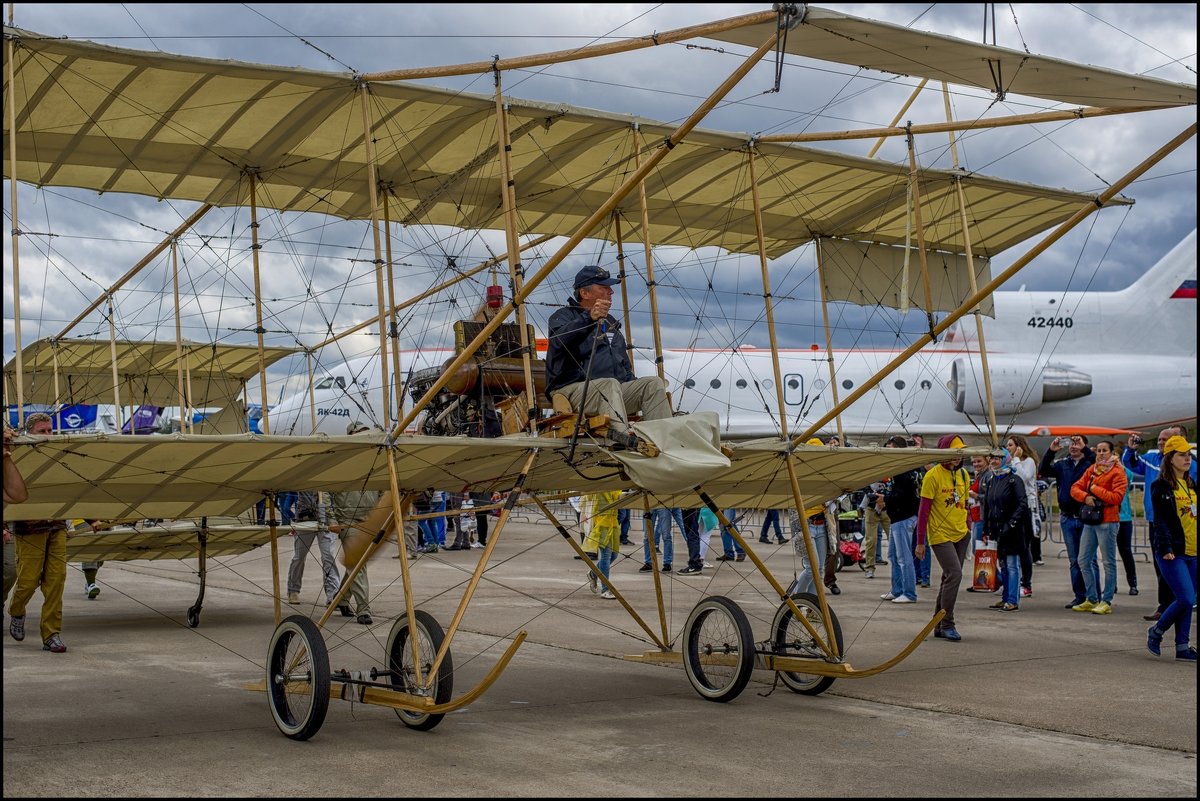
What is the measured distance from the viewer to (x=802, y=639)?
905 cm

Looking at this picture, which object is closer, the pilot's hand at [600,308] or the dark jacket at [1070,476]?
the pilot's hand at [600,308]

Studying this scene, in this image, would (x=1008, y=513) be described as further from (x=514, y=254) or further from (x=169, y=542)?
(x=169, y=542)

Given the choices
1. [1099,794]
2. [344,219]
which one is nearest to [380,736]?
[1099,794]

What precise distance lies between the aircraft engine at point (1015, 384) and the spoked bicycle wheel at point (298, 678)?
27722mm

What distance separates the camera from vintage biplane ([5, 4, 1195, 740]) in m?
6.87

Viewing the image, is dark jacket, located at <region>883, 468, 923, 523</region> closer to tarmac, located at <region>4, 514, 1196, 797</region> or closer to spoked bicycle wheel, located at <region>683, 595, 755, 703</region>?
tarmac, located at <region>4, 514, 1196, 797</region>

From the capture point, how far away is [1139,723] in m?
7.21

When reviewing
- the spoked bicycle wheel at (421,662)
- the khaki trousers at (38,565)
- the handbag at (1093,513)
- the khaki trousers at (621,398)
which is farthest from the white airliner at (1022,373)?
the spoked bicycle wheel at (421,662)

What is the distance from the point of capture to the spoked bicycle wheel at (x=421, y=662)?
22.7 ft

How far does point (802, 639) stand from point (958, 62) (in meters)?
4.67

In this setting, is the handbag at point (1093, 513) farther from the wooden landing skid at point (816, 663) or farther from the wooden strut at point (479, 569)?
the wooden strut at point (479, 569)

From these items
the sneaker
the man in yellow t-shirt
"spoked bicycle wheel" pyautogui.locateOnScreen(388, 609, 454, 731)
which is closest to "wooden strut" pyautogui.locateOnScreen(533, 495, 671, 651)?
"spoked bicycle wheel" pyautogui.locateOnScreen(388, 609, 454, 731)

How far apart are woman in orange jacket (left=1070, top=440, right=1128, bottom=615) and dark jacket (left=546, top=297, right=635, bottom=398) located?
731cm

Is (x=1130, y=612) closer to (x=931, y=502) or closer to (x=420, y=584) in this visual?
(x=931, y=502)
